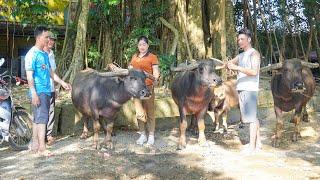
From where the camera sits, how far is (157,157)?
23.0ft

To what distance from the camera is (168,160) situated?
6820 mm

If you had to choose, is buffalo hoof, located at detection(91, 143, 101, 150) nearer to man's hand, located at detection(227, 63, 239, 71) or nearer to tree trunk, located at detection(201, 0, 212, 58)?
man's hand, located at detection(227, 63, 239, 71)

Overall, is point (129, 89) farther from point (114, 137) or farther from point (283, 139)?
point (283, 139)

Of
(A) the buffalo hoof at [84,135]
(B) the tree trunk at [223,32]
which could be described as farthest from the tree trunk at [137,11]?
(A) the buffalo hoof at [84,135]

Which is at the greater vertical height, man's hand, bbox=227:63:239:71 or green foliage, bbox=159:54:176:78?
green foliage, bbox=159:54:176:78

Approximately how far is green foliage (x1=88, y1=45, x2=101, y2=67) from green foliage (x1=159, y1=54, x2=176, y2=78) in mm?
1731

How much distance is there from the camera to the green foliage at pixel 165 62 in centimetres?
1057

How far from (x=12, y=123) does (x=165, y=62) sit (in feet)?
13.7

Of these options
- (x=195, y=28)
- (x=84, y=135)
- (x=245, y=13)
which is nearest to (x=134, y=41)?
(x=195, y=28)

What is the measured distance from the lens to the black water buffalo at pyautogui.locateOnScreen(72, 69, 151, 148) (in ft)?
23.1

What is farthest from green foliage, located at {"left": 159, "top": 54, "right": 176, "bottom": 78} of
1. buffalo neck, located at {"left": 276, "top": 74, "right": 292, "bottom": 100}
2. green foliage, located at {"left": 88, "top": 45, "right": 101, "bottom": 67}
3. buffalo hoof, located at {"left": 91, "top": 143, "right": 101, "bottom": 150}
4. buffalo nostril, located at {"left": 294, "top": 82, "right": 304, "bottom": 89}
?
buffalo nostril, located at {"left": 294, "top": 82, "right": 304, "bottom": 89}

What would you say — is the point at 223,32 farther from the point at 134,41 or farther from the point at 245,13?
the point at 245,13

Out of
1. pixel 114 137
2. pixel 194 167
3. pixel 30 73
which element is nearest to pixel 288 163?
pixel 194 167

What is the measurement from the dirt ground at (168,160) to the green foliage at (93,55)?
3.42 meters
